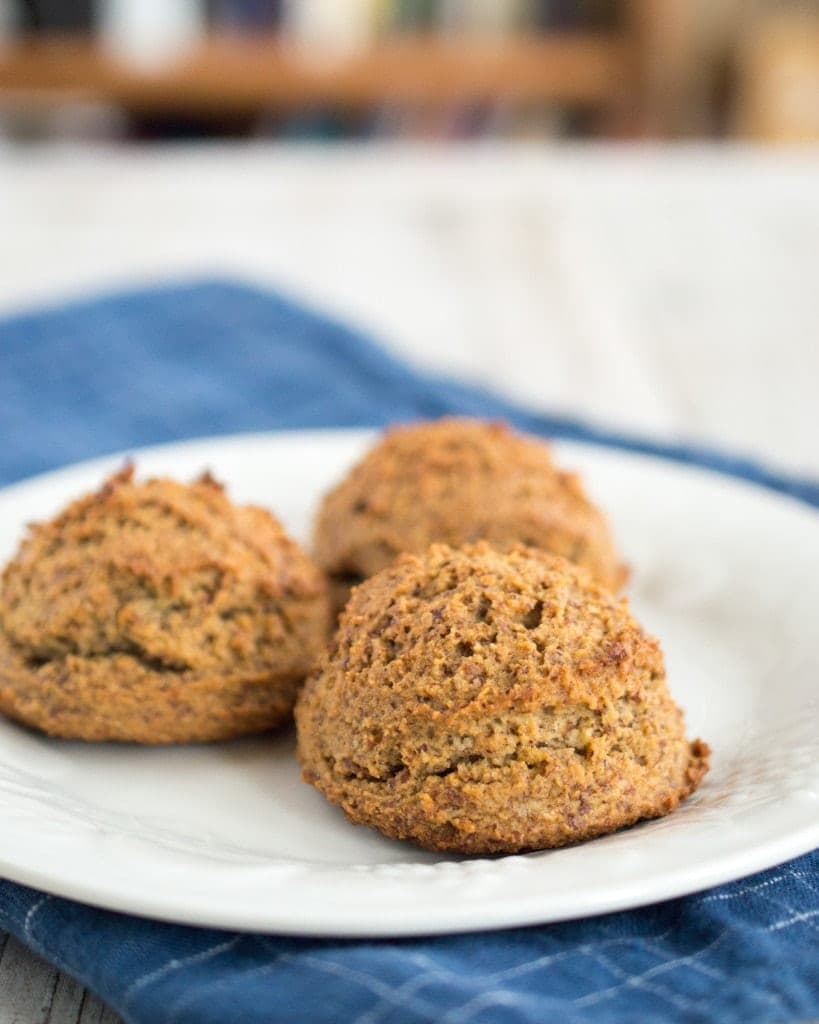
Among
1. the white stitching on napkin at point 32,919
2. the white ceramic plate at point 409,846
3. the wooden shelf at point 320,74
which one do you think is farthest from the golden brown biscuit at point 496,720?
the wooden shelf at point 320,74

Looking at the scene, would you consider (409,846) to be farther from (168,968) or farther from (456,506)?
(456,506)

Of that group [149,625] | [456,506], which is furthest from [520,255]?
[149,625]

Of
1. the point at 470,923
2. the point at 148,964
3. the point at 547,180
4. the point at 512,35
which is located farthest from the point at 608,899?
the point at 512,35

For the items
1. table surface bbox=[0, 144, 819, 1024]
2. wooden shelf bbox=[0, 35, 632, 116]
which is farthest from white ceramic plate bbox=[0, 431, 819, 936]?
wooden shelf bbox=[0, 35, 632, 116]

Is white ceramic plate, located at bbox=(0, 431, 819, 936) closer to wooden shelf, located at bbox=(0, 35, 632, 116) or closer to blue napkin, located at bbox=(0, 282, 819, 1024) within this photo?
blue napkin, located at bbox=(0, 282, 819, 1024)

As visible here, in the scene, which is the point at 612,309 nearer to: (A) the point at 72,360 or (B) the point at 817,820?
(A) the point at 72,360

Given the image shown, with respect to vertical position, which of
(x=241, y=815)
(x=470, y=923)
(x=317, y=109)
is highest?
(x=317, y=109)

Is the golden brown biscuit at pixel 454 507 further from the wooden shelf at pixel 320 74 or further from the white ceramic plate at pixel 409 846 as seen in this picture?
the wooden shelf at pixel 320 74
